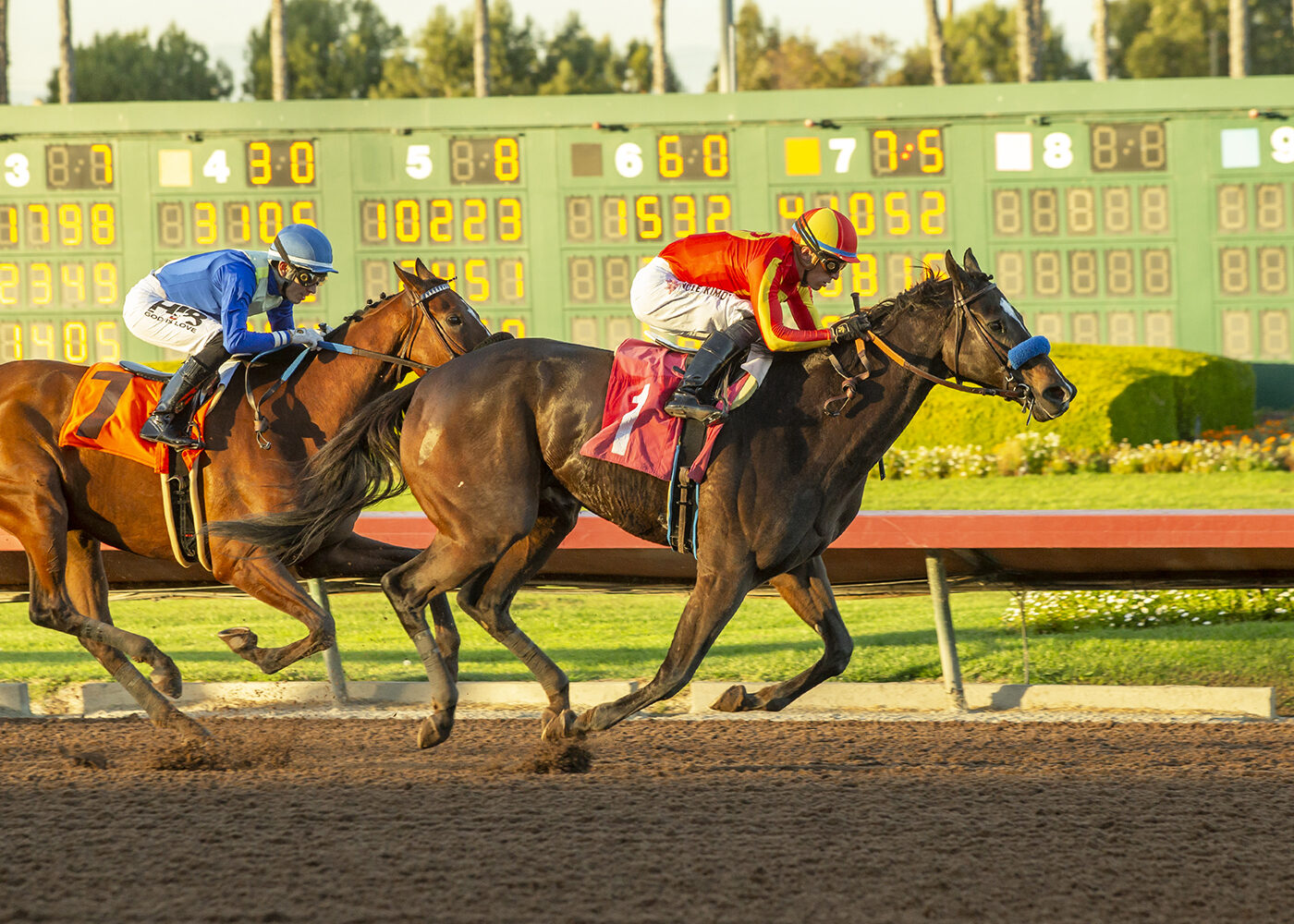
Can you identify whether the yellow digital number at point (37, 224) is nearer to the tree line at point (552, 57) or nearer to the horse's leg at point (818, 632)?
the horse's leg at point (818, 632)

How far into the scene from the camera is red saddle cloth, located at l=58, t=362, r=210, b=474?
487cm

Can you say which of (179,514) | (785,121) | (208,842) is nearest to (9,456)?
(179,514)

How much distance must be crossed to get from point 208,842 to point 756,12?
→ 40173 millimetres

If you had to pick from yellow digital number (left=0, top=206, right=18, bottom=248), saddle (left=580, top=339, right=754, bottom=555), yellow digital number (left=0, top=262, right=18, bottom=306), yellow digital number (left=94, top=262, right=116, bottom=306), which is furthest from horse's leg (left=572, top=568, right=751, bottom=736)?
yellow digital number (left=0, top=206, right=18, bottom=248)

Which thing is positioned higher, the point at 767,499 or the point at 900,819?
the point at 767,499

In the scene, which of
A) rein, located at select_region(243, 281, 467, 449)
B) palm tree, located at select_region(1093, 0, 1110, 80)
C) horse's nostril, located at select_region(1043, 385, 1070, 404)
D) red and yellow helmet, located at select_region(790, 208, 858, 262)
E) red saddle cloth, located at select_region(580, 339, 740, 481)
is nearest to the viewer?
horse's nostril, located at select_region(1043, 385, 1070, 404)

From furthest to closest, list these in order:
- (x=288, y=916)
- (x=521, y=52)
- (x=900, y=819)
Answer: (x=521, y=52)
(x=900, y=819)
(x=288, y=916)

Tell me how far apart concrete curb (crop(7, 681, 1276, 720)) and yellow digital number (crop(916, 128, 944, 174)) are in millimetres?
6675

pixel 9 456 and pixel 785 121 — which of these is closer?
pixel 9 456

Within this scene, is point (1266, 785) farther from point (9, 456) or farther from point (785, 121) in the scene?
point (785, 121)

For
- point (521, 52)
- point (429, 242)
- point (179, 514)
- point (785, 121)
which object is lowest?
point (179, 514)

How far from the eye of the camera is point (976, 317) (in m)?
4.35

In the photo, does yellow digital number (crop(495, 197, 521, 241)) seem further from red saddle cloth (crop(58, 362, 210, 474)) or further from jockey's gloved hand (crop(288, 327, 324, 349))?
red saddle cloth (crop(58, 362, 210, 474))

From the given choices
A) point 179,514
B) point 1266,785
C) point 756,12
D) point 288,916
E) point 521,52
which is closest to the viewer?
point 288,916
